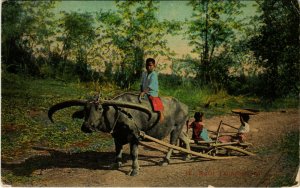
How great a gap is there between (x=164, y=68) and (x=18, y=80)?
2363 mm

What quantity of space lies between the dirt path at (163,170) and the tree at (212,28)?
118 centimetres

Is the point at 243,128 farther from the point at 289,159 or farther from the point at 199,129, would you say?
the point at 289,159

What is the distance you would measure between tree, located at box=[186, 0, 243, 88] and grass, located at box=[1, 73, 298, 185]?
60 centimetres

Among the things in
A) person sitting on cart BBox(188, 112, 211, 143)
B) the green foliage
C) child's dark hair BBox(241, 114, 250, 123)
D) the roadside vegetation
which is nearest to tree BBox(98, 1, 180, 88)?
the roadside vegetation

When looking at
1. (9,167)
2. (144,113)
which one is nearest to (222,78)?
(144,113)

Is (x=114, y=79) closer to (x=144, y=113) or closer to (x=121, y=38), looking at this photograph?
(x=121, y=38)

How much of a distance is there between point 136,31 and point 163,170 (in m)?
2.23

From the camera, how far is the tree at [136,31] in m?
6.90

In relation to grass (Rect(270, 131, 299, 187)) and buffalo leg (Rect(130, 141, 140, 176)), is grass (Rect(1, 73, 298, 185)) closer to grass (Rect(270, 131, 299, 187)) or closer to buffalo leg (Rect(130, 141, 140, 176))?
grass (Rect(270, 131, 299, 187))

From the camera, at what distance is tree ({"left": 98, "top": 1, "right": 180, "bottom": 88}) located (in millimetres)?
6898

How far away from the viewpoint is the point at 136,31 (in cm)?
694

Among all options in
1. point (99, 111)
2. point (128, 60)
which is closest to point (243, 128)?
point (128, 60)

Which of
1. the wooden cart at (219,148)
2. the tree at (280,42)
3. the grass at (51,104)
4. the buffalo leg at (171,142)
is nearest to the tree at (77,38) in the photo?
the grass at (51,104)

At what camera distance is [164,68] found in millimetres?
7062
